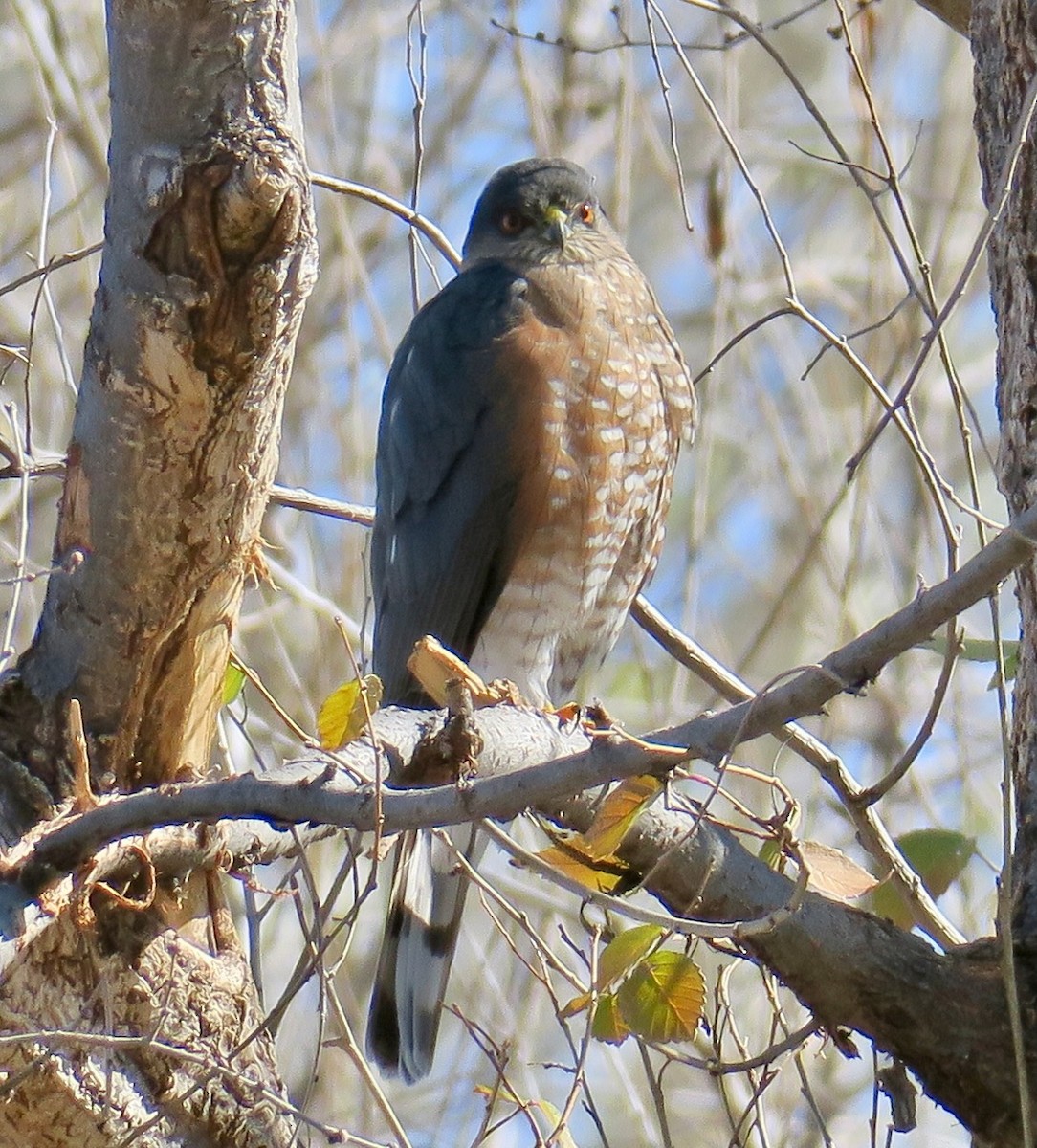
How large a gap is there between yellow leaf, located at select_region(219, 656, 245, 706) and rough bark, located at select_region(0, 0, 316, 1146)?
1.9 inches

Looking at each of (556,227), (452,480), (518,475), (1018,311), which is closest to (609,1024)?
(1018,311)

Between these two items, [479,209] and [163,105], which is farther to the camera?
[479,209]

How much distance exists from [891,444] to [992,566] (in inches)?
182

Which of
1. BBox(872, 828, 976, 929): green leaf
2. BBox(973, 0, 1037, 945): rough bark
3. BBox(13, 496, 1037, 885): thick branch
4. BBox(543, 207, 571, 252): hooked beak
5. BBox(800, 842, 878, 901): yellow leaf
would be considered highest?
BBox(543, 207, 571, 252): hooked beak

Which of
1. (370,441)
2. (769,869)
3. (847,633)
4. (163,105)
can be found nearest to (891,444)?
(847,633)

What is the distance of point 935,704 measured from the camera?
1.98 meters

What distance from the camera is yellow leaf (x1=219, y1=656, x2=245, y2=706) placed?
2.41 meters

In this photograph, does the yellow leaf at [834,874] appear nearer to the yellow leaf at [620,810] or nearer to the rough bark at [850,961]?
the rough bark at [850,961]

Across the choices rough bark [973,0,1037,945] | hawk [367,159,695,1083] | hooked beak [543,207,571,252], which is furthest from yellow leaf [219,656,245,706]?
hooked beak [543,207,571,252]

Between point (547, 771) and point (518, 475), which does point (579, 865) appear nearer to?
point (547, 771)

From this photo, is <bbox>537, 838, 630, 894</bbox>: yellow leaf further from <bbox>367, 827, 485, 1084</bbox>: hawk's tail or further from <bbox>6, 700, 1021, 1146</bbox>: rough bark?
<bbox>367, 827, 485, 1084</bbox>: hawk's tail

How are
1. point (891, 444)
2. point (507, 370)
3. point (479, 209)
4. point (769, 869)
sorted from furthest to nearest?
point (891, 444) < point (479, 209) < point (507, 370) < point (769, 869)

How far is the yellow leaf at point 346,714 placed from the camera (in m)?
1.98

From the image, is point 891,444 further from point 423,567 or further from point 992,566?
point 992,566
